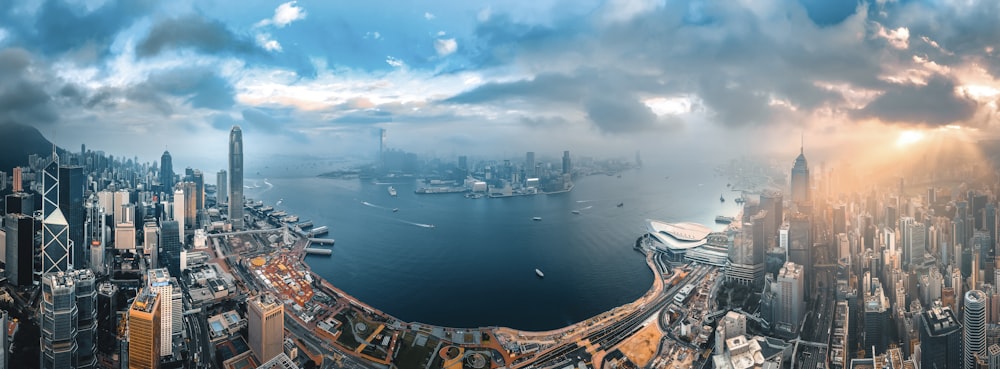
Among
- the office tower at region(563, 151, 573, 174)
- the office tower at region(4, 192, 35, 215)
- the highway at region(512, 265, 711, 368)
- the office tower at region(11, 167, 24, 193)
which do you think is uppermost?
the office tower at region(563, 151, 573, 174)

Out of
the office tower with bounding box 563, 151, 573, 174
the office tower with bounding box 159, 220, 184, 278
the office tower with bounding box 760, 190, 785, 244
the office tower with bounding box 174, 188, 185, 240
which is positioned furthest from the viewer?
the office tower with bounding box 563, 151, 573, 174

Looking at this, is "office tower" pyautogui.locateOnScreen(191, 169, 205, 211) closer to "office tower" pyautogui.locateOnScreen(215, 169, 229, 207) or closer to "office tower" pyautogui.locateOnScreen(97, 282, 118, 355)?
"office tower" pyautogui.locateOnScreen(215, 169, 229, 207)

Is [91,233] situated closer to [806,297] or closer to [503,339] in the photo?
[503,339]

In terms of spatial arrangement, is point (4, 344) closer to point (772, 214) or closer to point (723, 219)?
point (772, 214)

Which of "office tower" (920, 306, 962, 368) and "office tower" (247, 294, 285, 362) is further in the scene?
"office tower" (247, 294, 285, 362)

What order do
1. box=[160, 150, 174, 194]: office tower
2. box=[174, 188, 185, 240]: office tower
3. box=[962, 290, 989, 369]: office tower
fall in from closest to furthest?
box=[962, 290, 989, 369]: office tower, box=[174, 188, 185, 240]: office tower, box=[160, 150, 174, 194]: office tower

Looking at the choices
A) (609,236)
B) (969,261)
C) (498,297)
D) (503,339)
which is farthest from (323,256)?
(969,261)

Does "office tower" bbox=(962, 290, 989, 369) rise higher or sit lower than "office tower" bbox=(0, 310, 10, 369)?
higher

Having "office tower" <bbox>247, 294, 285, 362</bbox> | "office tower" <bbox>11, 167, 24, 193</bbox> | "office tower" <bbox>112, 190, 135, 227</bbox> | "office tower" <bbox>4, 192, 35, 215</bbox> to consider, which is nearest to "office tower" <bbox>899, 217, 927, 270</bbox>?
"office tower" <bbox>247, 294, 285, 362</bbox>

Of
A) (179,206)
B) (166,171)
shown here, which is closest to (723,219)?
(179,206)
